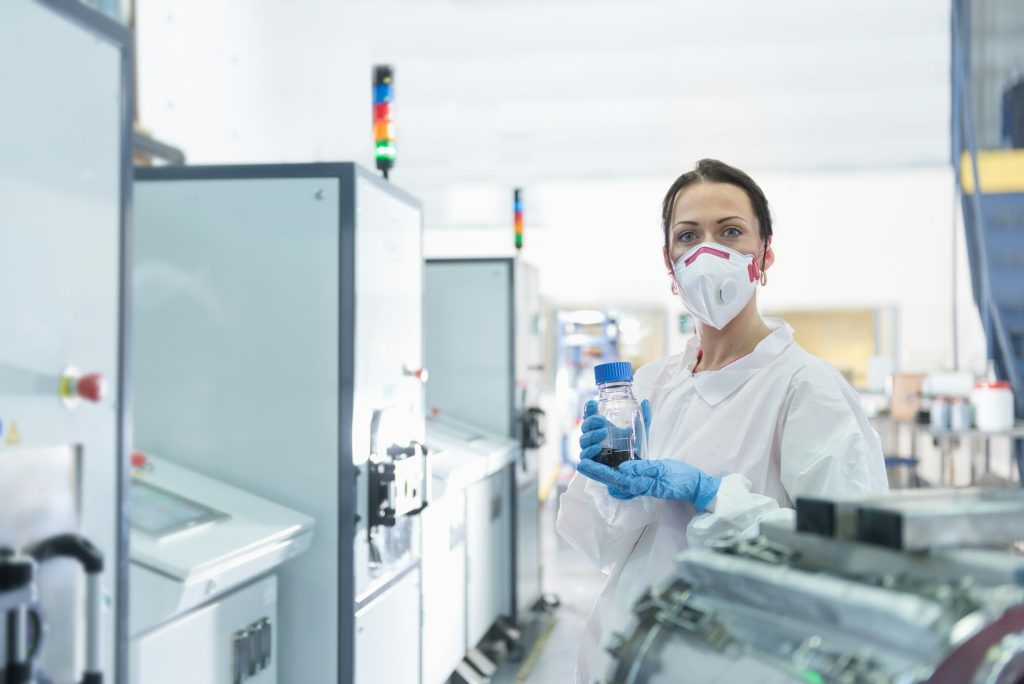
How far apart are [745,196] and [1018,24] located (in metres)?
4.08

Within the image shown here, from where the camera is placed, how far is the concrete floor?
3.55 metres

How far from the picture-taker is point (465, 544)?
334 cm

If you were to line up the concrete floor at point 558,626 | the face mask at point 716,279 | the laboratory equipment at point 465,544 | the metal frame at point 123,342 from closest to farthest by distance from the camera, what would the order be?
the metal frame at point 123,342, the face mask at point 716,279, the laboratory equipment at point 465,544, the concrete floor at point 558,626

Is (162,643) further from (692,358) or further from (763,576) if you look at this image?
(763,576)

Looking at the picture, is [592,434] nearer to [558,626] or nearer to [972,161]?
[558,626]

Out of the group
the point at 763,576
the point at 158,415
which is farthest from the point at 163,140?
the point at 763,576

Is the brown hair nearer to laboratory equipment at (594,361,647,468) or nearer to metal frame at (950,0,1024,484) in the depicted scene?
laboratory equipment at (594,361,647,468)

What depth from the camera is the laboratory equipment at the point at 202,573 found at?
151cm

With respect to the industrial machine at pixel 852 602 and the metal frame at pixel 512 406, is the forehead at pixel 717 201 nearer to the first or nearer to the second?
the industrial machine at pixel 852 602

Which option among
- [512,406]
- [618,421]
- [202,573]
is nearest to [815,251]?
[512,406]

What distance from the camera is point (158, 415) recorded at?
2111mm

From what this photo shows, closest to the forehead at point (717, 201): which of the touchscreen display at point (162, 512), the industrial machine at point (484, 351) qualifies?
the touchscreen display at point (162, 512)

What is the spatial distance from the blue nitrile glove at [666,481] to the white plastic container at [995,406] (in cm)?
398

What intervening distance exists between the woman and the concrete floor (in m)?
1.61
